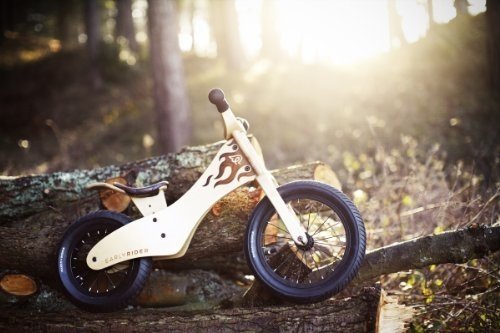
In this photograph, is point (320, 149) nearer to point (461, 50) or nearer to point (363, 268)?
point (461, 50)

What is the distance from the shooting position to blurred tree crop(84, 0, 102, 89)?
579 inches

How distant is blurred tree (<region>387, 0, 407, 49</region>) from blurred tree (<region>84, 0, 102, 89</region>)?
10488mm

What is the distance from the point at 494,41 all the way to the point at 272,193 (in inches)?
289

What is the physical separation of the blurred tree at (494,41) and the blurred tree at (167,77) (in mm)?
6430

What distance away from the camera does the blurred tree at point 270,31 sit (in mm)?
14414

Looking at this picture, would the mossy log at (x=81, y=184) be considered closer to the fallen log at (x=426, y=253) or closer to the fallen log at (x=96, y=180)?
the fallen log at (x=96, y=180)

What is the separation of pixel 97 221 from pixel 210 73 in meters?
12.3

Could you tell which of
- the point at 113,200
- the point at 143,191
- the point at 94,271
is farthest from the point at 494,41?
the point at 94,271

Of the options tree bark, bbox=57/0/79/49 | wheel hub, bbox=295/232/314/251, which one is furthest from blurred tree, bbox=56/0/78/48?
wheel hub, bbox=295/232/314/251

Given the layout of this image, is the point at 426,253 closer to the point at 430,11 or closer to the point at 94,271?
the point at 94,271

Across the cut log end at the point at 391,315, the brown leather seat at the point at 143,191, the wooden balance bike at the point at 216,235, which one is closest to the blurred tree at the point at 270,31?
the wooden balance bike at the point at 216,235

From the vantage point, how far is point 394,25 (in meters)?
12.5

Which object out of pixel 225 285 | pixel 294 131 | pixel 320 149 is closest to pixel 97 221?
pixel 225 285

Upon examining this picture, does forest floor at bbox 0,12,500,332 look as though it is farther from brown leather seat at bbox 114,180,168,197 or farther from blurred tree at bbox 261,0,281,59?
brown leather seat at bbox 114,180,168,197
